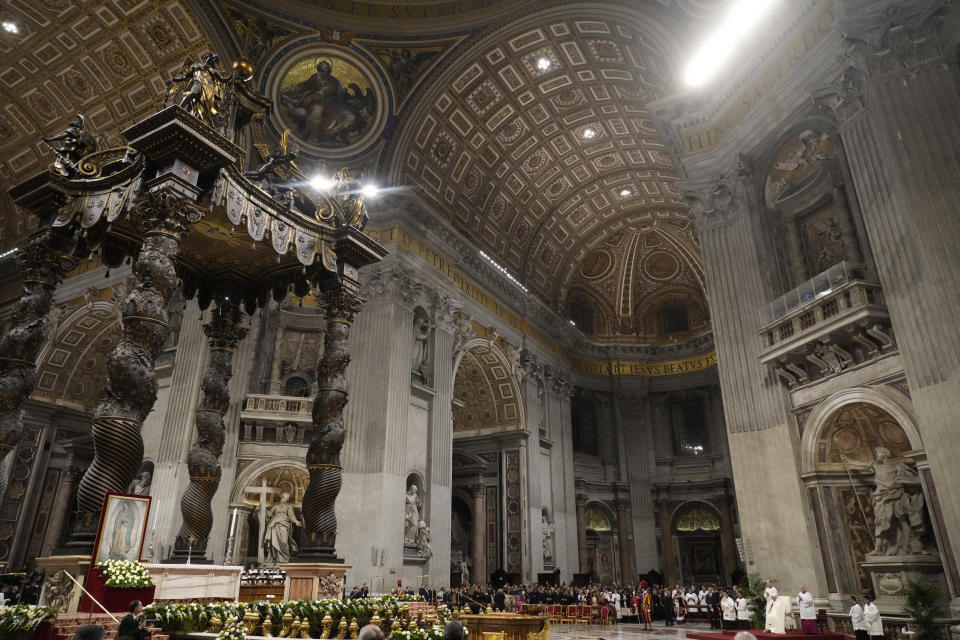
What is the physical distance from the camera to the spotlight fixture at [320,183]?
8.42m

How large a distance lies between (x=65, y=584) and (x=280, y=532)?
28.8 ft

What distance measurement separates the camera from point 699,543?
24.0 metres

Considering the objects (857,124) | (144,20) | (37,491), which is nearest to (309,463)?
(857,124)

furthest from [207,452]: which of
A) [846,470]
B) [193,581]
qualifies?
[846,470]

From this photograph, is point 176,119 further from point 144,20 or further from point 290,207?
point 144,20

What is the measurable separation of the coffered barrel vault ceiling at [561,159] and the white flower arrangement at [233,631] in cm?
1339

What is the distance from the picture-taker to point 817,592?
9398 mm

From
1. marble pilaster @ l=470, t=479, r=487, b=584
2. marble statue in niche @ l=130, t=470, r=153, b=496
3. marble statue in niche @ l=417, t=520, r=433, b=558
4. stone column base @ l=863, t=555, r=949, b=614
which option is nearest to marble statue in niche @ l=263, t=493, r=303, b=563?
marble statue in niche @ l=130, t=470, r=153, b=496

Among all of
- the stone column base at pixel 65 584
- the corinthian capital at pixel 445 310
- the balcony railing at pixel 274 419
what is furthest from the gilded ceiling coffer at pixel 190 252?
the corinthian capital at pixel 445 310

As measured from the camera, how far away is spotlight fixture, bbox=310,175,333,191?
8.42 m

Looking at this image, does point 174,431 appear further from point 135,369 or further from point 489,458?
point 489,458

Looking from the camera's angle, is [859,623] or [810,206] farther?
[810,206]

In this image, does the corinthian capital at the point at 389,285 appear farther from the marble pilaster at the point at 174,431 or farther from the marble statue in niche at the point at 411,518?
the marble statue in niche at the point at 411,518

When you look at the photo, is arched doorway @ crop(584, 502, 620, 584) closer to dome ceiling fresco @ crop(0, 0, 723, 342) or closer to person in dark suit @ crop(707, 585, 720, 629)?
person in dark suit @ crop(707, 585, 720, 629)
